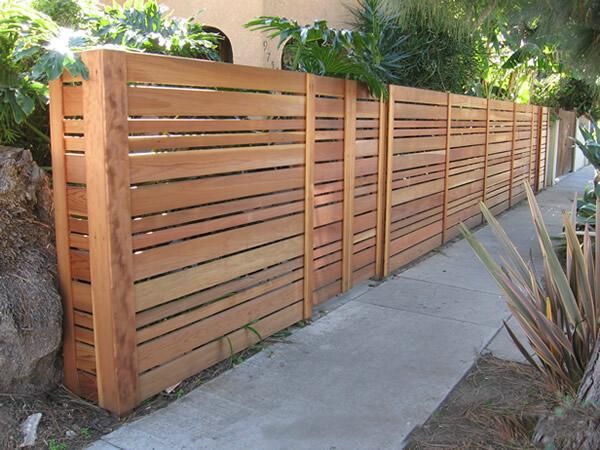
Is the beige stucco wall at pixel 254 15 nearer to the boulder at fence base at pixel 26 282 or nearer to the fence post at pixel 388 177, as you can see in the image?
the fence post at pixel 388 177

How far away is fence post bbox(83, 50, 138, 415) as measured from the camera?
124 inches

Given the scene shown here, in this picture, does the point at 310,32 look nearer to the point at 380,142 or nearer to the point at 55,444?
the point at 380,142

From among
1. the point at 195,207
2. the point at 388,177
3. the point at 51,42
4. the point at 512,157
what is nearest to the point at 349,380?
the point at 195,207

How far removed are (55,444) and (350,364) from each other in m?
1.97

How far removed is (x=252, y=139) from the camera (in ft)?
14.0

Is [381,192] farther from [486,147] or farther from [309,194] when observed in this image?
[486,147]

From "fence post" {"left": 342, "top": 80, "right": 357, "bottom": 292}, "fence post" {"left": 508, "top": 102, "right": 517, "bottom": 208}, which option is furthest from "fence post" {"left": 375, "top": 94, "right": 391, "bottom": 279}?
"fence post" {"left": 508, "top": 102, "right": 517, "bottom": 208}

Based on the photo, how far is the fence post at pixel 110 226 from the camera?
3.14m

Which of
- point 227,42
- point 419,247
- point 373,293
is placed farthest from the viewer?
point 227,42

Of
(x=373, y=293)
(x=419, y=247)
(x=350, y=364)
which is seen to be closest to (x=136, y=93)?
(x=350, y=364)

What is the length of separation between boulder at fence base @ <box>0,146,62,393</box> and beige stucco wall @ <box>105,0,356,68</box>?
6.05m

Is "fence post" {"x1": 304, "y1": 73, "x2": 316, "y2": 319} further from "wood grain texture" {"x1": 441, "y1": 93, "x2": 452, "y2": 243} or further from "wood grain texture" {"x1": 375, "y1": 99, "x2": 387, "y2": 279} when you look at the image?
"wood grain texture" {"x1": 441, "y1": 93, "x2": 452, "y2": 243}

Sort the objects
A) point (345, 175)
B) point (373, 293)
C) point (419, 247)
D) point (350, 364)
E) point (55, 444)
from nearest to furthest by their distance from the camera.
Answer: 1. point (55, 444)
2. point (350, 364)
3. point (345, 175)
4. point (373, 293)
5. point (419, 247)

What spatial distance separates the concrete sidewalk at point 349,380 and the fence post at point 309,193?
0.96ft
